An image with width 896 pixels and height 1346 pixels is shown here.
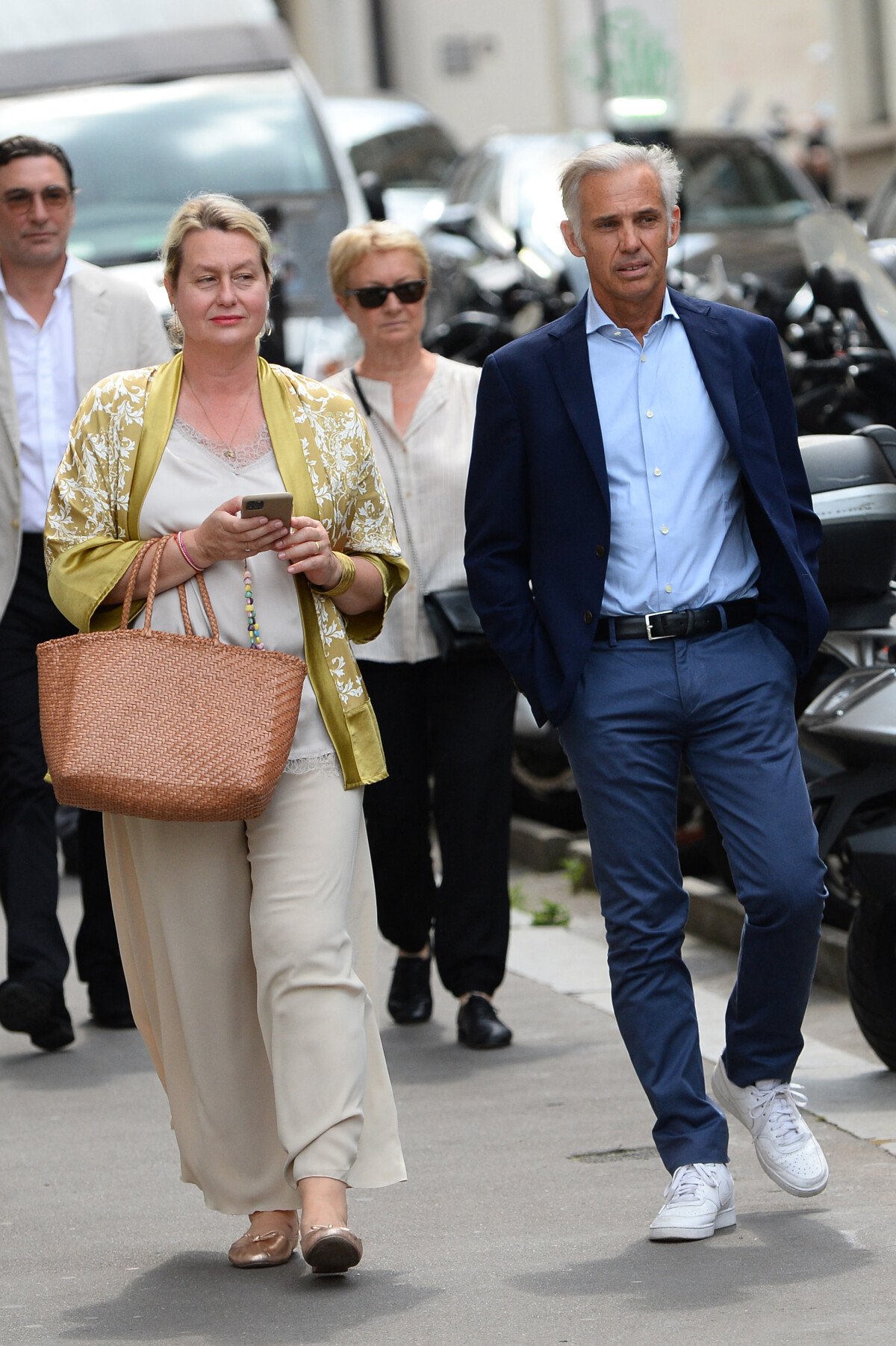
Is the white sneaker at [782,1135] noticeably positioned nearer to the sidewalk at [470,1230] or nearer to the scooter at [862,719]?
the sidewalk at [470,1230]

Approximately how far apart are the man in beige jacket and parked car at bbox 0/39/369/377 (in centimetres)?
461

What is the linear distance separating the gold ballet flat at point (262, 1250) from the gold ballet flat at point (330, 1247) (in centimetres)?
22

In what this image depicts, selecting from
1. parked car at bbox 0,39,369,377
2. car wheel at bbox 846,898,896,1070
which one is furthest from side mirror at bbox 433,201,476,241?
car wheel at bbox 846,898,896,1070

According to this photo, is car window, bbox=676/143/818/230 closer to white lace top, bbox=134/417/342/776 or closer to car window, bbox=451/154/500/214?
car window, bbox=451/154/500/214

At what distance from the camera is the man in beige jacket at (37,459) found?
6492 millimetres

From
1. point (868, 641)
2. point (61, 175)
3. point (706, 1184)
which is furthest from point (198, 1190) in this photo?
point (61, 175)

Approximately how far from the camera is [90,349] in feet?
21.7

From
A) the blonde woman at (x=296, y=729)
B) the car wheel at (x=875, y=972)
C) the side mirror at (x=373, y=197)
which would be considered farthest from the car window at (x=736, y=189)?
the blonde woman at (x=296, y=729)

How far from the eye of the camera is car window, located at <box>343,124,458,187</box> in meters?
17.1

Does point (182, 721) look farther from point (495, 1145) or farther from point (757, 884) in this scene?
point (495, 1145)

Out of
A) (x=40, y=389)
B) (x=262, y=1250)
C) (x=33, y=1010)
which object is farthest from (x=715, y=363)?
(x=33, y=1010)

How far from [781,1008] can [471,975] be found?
1891mm

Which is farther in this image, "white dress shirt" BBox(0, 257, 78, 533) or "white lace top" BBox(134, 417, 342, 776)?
"white dress shirt" BBox(0, 257, 78, 533)

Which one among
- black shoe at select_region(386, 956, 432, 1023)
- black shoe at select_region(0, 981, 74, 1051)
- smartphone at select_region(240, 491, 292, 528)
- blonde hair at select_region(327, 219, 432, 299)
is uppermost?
blonde hair at select_region(327, 219, 432, 299)
